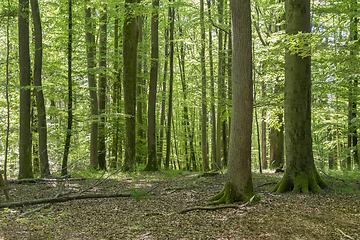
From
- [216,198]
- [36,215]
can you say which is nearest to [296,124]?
[216,198]

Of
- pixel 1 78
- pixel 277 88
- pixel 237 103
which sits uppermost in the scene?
pixel 1 78

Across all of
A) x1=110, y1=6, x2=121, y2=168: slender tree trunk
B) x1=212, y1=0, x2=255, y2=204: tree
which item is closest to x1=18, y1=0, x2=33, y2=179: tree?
x1=110, y1=6, x2=121, y2=168: slender tree trunk

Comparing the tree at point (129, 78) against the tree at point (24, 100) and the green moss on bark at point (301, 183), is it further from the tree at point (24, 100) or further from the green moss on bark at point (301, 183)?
the green moss on bark at point (301, 183)

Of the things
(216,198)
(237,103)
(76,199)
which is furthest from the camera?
(76,199)

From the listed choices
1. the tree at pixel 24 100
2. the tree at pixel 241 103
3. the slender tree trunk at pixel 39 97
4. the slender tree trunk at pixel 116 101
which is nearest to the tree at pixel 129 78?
the slender tree trunk at pixel 116 101

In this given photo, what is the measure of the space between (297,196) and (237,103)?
2.86 metres

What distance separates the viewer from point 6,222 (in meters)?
4.62

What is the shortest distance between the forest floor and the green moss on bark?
0.27m

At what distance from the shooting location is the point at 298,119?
7148mm

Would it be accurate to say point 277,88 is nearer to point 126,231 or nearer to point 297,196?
point 297,196

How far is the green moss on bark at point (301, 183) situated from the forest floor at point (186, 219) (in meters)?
0.27

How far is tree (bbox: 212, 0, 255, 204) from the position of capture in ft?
18.5

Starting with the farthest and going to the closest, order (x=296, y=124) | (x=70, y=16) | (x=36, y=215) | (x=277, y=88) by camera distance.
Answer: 1. (x=277, y=88)
2. (x=70, y=16)
3. (x=296, y=124)
4. (x=36, y=215)

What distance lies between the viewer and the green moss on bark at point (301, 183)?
6871 mm
